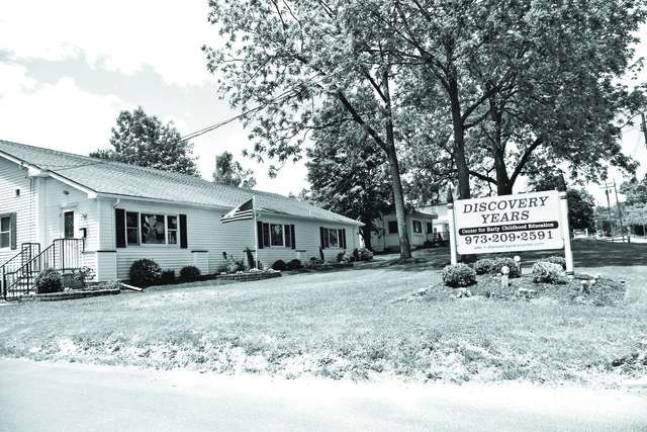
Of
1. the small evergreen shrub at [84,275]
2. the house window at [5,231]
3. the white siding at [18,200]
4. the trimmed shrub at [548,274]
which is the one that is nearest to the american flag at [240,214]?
the small evergreen shrub at [84,275]

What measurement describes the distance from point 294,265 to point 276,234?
1.83 metres

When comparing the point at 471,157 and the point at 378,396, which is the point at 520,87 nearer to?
the point at 471,157

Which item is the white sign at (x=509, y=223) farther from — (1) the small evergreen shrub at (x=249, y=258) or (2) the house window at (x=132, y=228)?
(1) the small evergreen shrub at (x=249, y=258)

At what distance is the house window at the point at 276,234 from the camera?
83.6 ft

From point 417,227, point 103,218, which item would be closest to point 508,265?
point 103,218

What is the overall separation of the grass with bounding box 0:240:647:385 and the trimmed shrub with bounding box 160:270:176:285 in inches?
278

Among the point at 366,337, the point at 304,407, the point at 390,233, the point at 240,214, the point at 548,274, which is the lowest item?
the point at 304,407

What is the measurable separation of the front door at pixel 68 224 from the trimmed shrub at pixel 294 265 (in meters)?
9.98

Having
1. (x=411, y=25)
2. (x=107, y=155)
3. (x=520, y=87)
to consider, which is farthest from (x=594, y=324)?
(x=107, y=155)

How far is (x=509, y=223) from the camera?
11.2 metres

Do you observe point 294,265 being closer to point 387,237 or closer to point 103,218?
point 103,218

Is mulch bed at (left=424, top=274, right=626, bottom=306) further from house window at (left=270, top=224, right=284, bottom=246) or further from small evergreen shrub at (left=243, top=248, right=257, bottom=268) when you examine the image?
house window at (left=270, top=224, right=284, bottom=246)

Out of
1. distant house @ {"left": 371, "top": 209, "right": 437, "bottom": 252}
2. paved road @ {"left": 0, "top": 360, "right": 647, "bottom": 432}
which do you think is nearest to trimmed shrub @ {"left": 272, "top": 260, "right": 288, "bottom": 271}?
paved road @ {"left": 0, "top": 360, "right": 647, "bottom": 432}

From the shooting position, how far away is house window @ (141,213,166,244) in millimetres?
18812
